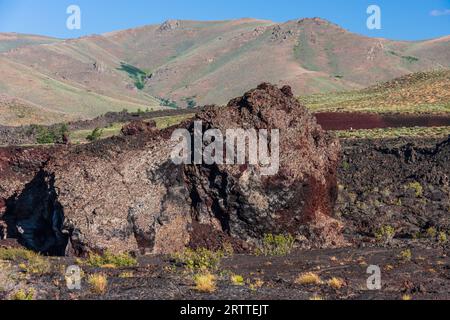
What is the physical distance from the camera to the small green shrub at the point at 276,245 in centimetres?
2070

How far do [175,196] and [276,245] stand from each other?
398 cm

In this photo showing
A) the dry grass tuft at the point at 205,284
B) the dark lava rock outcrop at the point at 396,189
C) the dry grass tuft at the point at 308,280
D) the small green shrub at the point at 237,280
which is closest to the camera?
the dry grass tuft at the point at 205,284

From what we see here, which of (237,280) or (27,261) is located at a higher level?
(27,261)

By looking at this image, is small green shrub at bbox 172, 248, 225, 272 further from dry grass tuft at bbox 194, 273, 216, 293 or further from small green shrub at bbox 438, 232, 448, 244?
small green shrub at bbox 438, 232, 448, 244

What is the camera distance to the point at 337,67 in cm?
18525

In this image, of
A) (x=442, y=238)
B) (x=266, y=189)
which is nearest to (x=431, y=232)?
(x=442, y=238)

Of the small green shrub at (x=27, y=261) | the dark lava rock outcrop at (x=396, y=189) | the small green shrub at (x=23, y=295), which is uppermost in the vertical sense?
the dark lava rock outcrop at (x=396, y=189)

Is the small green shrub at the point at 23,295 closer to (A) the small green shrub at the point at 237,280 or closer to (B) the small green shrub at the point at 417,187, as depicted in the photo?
(A) the small green shrub at the point at 237,280

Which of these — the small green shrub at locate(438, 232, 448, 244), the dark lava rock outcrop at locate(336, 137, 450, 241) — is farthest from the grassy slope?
the small green shrub at locate(438, 232, 448, 244)

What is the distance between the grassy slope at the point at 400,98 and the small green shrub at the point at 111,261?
167 feet

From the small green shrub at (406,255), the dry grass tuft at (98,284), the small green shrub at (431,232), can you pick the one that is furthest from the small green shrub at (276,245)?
the dry grass tuft at (98,284)

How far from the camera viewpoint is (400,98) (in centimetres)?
7906

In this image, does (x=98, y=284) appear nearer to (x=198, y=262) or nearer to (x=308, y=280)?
(x=198, y=262)
